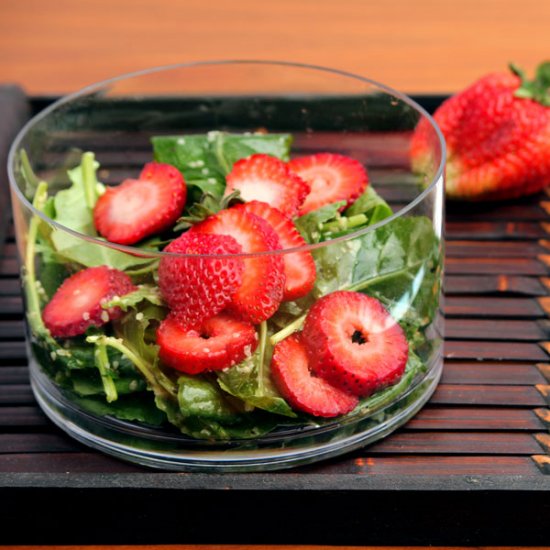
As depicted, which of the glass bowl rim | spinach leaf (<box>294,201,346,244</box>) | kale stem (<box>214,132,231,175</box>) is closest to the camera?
the glass bowl rim

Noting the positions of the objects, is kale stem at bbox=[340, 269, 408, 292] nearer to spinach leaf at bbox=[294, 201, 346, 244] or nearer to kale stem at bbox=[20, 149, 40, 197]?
spinach leaf at bbox=[294, 201, 346, 244]

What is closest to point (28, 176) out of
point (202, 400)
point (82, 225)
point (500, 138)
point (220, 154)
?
point (82, 225)

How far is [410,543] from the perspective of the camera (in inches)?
27.9

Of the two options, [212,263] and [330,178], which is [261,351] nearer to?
[212,263]

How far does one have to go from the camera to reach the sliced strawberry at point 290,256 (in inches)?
26.8

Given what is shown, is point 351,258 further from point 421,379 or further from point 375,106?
point 375,106

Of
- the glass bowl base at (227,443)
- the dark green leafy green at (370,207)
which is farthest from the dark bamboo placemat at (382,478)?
the dark green leafy green at (370,207)

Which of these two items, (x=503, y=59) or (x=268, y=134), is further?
(x=503, y=59)

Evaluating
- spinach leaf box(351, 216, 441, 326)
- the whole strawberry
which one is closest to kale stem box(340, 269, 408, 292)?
spinach leaf box(351, 216, 441, 326)

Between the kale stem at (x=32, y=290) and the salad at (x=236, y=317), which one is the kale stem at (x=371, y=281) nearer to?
the salad at (x=236, y=317)

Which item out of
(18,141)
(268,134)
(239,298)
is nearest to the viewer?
(239,298)

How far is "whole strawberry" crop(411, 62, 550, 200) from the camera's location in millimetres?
1022

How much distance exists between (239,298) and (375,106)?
0.30 meters

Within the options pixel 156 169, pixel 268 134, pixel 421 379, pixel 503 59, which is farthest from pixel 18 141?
pixel 503 59
